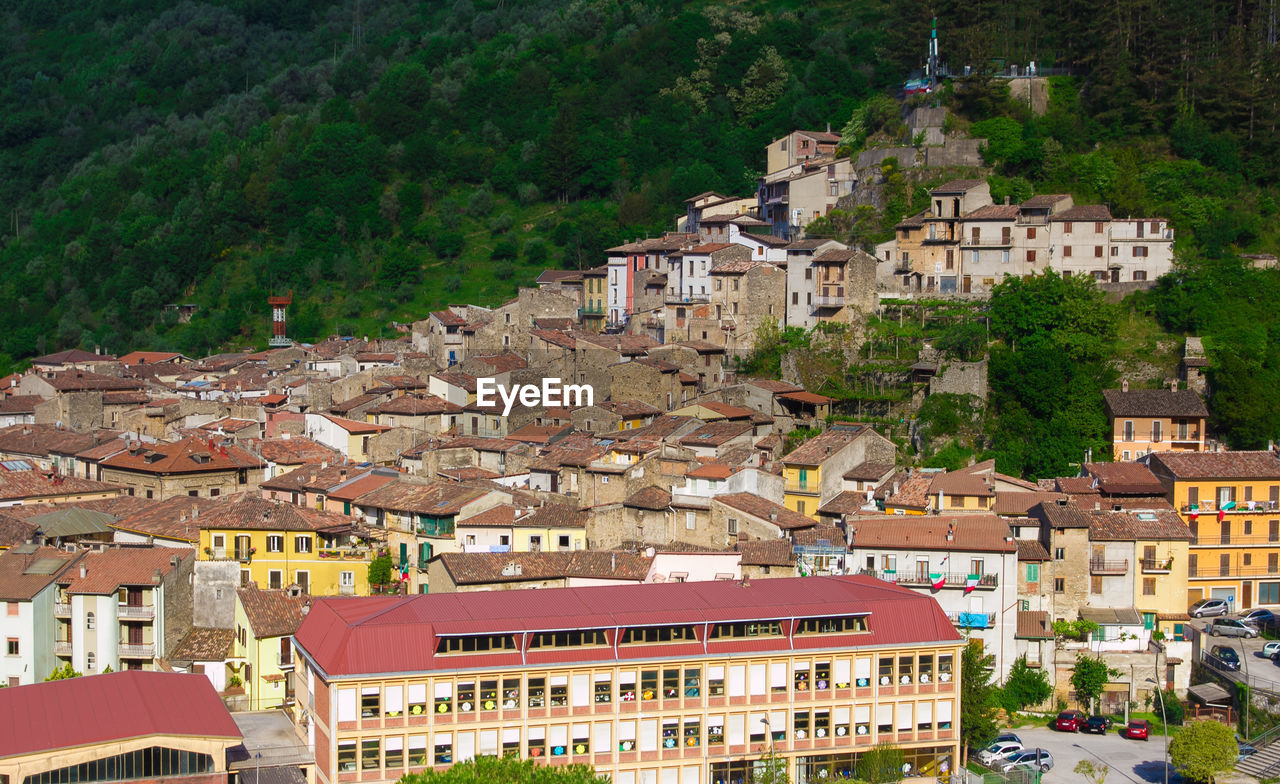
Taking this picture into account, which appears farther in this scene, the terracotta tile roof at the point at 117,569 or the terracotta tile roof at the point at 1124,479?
the terracotta tile roof at the point at 1124,479

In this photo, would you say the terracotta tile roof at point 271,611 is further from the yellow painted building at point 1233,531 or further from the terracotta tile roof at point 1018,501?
the yellow painted building at point 1233,531

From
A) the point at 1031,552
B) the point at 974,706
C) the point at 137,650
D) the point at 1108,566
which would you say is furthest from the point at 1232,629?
the point at 137,650

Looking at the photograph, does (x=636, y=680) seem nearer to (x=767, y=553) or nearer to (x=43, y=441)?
(x=767, y=553)

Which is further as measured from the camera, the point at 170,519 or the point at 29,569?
the point at 170,519

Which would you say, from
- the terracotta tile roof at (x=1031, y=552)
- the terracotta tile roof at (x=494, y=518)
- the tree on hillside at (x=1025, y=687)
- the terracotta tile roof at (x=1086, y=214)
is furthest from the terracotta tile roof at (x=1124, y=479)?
the terracotta tile roof at (x=494, y=518)

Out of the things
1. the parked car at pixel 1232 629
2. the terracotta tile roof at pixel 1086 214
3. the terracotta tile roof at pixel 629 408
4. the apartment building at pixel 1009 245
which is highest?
the terracotta tile roof at pixel 1086 214
